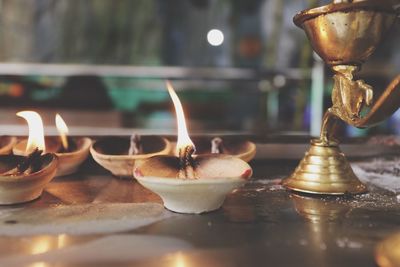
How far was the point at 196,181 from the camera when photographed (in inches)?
35.6

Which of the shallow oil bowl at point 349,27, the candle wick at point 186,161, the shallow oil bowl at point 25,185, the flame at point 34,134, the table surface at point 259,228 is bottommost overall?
the table surface at point 259,228

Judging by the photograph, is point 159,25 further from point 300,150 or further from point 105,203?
point 105,203

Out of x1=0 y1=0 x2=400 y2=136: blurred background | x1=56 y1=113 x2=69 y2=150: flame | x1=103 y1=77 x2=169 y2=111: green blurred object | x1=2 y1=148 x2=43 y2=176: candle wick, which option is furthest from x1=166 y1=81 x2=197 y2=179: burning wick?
x1=103 y1=77 x2=169 y2=111: green blurred object

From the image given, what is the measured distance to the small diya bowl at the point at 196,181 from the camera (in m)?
0.91

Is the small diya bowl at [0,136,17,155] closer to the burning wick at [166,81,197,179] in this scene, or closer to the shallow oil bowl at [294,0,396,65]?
the burning wick at [166,81,197,179]

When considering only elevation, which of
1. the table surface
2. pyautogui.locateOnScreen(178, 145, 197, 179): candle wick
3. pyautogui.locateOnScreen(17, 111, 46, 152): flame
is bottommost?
the table surface

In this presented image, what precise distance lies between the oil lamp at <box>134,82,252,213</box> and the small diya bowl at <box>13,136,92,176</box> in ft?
1.40

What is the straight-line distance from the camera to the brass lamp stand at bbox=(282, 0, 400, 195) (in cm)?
103

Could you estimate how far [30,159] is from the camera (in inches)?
44.0

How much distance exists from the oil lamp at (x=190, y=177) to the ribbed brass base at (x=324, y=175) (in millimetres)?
283

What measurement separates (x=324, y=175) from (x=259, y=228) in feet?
1.32

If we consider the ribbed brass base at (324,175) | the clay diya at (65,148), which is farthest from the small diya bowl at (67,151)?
the ribbed brass base at (324,175)

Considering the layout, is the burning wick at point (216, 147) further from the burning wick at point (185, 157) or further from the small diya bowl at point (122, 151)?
the burning wick at point (185, 157)

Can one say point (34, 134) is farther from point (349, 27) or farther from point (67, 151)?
point (349, 27)
